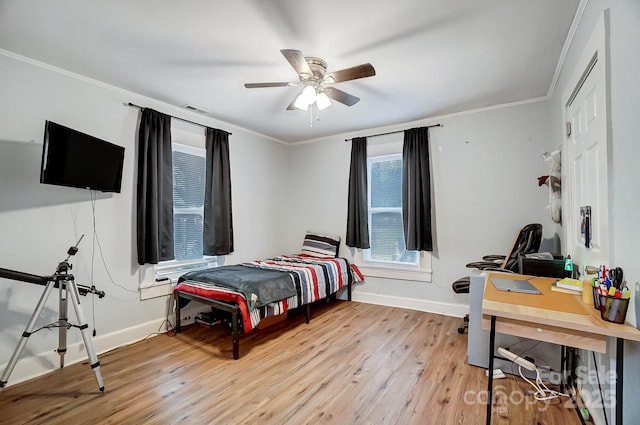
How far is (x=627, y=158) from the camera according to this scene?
125 centimetres

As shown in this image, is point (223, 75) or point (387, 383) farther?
point (223, 75)

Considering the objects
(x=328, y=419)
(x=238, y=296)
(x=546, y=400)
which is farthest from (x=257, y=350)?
(x=546, y=400)

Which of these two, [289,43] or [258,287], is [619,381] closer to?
[258,287]

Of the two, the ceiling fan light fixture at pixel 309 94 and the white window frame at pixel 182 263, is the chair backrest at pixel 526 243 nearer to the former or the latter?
the ceiling fan light fixture at pixel 309 94

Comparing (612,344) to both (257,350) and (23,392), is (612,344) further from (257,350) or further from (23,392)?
(23,392)

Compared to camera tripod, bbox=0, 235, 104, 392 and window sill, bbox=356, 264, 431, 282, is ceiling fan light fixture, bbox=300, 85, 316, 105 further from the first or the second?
window sill, bbox=356, 264, 431, 282

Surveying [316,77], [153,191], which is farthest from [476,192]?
[153,191]

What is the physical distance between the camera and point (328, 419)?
1791 millimetres

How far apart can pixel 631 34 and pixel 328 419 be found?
7.98 ft

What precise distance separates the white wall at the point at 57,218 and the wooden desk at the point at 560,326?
10.5 ft

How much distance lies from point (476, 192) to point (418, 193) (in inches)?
26.5

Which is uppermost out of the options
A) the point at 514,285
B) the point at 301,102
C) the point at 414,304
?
the point at 301,102

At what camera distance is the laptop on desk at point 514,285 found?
5.63ft

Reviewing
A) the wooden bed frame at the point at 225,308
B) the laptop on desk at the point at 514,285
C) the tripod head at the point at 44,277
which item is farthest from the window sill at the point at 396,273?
the tripod head at the point at 44,277
